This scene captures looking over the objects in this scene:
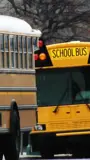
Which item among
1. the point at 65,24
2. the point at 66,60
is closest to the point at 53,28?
the point at 65,24

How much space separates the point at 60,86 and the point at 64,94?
0.76ft

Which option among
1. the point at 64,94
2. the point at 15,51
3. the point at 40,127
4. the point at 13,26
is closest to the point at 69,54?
the point at 64,94

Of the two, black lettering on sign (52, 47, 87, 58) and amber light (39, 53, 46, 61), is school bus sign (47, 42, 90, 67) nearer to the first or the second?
black lettering on sign (52, 47, 87, 58)

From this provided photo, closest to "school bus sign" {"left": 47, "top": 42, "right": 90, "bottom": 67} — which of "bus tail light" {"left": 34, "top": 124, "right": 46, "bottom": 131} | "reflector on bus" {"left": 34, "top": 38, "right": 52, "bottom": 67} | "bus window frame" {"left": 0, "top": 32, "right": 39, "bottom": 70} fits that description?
"reflector on bus" {"left": 34, "top": 38, "right": 52, "bottom": 67}

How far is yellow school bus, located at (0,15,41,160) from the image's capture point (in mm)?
15789

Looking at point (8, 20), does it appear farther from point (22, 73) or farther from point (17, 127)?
point (17, 127)

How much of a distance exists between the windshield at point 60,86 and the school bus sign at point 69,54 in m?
0.18

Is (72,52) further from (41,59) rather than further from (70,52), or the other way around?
(41,59)

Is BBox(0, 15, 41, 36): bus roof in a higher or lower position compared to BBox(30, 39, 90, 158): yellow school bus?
higher

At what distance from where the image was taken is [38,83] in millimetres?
19422

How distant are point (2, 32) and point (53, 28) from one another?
2277 centimetres

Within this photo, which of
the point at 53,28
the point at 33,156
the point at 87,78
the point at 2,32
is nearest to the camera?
the point at 2,32

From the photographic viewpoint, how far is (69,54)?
19438 millimetres

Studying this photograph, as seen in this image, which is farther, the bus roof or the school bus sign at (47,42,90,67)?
the school bus sign at (47,42,90,67)
